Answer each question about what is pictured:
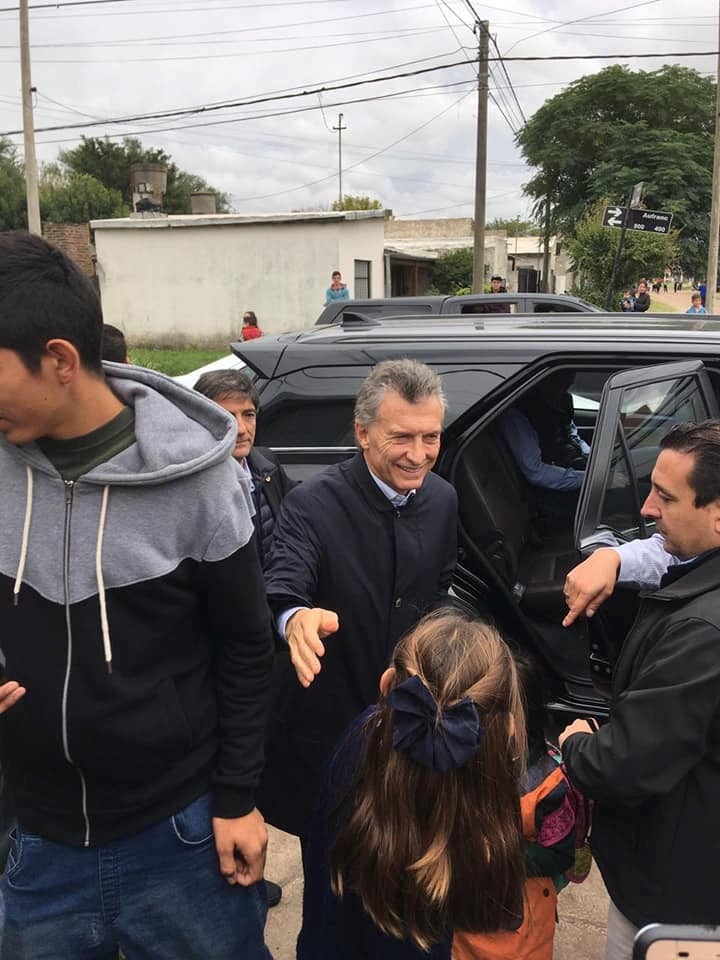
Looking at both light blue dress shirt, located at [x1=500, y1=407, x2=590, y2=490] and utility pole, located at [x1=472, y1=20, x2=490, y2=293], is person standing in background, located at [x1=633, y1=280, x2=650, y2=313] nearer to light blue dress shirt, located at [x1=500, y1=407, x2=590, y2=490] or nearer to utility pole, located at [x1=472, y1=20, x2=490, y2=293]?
utility pole, located at [x1=472, y1=20, x2=490, y2=293]

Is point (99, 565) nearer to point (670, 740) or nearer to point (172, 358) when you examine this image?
point (670, 740)

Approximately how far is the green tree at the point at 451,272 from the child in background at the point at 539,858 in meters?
26.0

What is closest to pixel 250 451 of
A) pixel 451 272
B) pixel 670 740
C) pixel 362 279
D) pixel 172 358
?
pixel 670 740

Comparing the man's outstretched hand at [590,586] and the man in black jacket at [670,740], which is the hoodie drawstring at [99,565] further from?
the man's outstretched hand at [590,586]

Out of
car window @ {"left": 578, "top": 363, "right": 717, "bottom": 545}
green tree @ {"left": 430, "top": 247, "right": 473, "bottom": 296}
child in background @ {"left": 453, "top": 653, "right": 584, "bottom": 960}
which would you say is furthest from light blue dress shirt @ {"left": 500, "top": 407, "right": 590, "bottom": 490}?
green tree @ {"left": 430, "top": 247, "right": 473, "bottom": 296}

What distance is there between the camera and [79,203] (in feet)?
127

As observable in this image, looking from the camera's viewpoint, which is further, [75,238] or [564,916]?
[75,238]

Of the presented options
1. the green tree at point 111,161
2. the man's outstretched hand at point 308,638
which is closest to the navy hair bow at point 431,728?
the man's outstretched hand at point 308,638

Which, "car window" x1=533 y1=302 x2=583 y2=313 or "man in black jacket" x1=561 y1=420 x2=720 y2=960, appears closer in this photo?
"man in black jacket" x1=561 y1=420 x2=720 y2=960

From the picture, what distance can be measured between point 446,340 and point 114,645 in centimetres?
205

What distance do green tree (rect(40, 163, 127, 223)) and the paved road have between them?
4062 centimetres

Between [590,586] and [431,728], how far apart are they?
90cm

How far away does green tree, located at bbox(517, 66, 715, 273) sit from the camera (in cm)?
2662

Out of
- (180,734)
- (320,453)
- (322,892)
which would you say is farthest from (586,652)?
(180,734)
